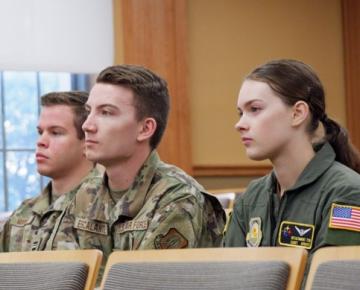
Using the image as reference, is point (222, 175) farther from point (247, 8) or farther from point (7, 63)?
point (7, 63)

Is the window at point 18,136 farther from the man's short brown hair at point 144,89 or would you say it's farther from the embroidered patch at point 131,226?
the embroidered patch at point 131,226

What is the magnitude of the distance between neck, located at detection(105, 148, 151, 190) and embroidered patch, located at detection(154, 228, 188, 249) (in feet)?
1.00

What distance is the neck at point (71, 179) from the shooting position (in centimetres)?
331

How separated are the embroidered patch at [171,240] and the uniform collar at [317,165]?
38 cm

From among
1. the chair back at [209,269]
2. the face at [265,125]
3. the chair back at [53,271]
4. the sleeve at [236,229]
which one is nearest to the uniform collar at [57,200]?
the sleeve at [236,229]

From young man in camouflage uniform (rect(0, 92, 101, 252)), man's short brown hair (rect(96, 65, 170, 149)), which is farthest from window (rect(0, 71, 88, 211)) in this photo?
man's short brown hair (rect(96, 65, 170, 149))

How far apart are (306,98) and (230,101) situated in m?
3.02

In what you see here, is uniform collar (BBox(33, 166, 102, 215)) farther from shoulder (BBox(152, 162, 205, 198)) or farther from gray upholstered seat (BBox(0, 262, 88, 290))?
gray upholstered seat (BBox(0, 262, 88, 290))

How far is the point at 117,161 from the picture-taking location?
2865mm

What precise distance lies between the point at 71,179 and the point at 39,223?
8.2 inches

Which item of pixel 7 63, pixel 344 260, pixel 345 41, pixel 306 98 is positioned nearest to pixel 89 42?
pixel 7 63

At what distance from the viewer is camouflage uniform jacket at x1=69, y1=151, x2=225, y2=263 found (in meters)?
2.64

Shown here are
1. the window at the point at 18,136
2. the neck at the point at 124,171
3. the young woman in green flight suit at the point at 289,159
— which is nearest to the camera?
the young woman in green flight suit at the point at 289,159

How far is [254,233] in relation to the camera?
2.54m
